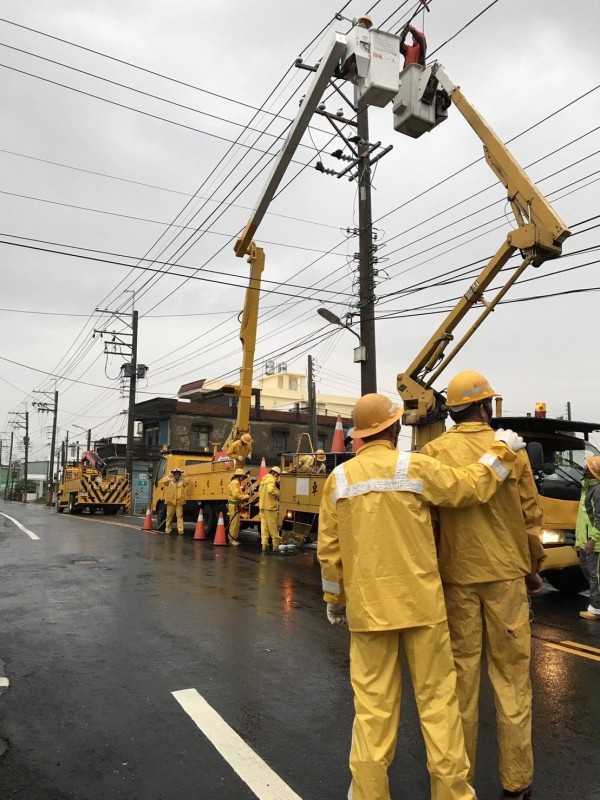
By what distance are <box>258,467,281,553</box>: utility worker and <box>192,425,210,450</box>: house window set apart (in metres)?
29.9

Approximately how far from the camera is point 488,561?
10.1ft

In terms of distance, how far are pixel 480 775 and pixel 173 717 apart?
1.97 metres

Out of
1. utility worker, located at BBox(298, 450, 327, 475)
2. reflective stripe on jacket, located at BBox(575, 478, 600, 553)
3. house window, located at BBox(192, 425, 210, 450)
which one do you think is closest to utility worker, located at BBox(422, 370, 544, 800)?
reflective stripe on jacket, located at BBox(575, 478, 600, 553)

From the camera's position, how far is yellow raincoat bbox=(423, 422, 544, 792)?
2.97 m

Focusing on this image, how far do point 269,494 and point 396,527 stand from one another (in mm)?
11310

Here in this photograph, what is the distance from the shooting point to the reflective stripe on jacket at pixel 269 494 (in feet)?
45.7

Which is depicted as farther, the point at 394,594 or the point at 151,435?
the point at 151,435

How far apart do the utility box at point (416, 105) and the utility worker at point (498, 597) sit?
328 inches

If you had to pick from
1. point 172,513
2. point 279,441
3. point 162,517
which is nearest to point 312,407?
point 162,517

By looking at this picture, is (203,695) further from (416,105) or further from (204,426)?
(204,426)

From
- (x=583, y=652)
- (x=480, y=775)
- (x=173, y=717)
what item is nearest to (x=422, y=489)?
(x=480, y=775)

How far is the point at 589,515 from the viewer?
22.3 feet

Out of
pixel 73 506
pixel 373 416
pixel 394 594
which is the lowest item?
pixel 73 506

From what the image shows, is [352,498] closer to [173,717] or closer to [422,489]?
[422,489]
